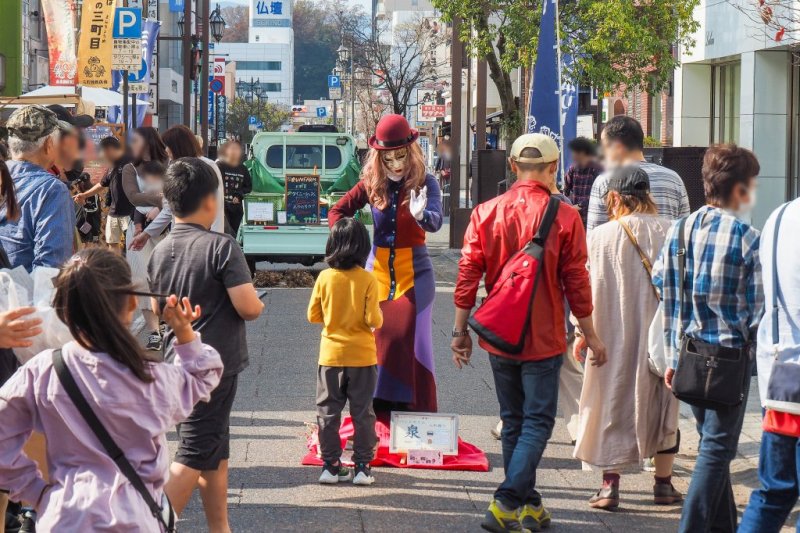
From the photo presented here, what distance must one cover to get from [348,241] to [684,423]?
3099mm

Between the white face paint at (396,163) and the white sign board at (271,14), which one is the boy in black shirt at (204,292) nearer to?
the white face paint at (396,163)

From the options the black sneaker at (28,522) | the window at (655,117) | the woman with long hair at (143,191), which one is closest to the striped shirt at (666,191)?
the black sneaker at (28,522)

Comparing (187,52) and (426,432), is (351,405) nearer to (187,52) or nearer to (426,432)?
(426,432)

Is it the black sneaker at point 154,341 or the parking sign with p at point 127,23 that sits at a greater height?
the parking sign with p at point 127,23

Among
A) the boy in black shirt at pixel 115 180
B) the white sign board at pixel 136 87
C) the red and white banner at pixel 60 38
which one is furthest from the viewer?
the white sign board at pixel 136 87

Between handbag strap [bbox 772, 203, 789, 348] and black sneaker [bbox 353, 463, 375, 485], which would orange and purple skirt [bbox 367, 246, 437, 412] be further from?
handbag strap [bbox 772, 203, 789, 348]

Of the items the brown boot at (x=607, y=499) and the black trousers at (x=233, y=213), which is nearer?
the brown boot at (x=607, y=499)

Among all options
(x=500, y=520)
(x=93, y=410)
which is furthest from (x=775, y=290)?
(x=93, y=410)

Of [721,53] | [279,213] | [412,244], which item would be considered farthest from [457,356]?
[721,53]

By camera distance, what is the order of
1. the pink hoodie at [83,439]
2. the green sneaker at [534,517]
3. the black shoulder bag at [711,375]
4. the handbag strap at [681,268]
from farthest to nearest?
1. the green sneaker at [534,517]
2. the handbag strap at [681,268]
3. the black shoulder bag at [711,375]
4. the pink hoodie at [83,439]

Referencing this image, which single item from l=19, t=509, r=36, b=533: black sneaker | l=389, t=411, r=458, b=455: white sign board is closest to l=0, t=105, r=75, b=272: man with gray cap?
l=19, t=509, r=36, b=533: black sneaker

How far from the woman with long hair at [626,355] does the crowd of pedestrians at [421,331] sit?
0.4 inches

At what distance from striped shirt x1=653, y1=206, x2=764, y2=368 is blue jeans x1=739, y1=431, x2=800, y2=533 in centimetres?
75

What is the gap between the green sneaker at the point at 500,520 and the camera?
571cm
